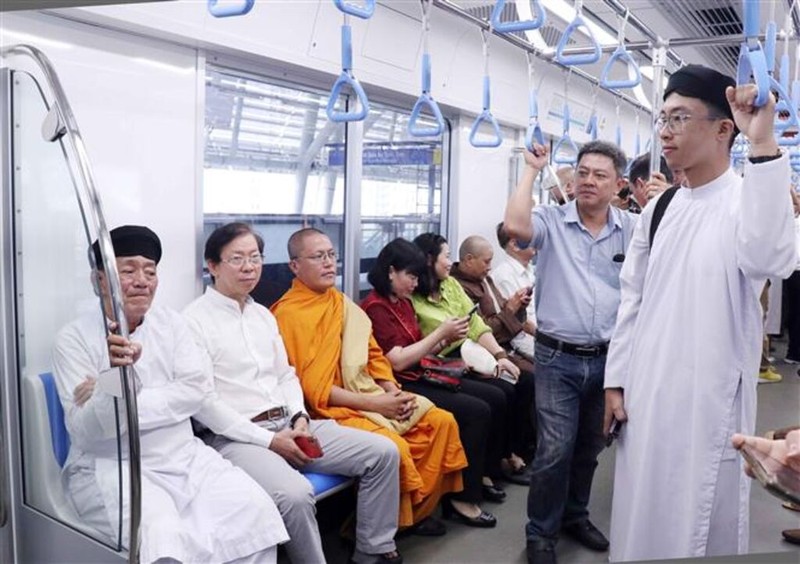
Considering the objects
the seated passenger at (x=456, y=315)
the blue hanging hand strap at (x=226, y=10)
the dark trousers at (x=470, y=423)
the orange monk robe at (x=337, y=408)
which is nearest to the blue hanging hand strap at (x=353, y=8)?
the blue hanging hand strap at (x=226, y=10)

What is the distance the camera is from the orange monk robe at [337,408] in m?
2.95

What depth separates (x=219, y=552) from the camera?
2.12 metres

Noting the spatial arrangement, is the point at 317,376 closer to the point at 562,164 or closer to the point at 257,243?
the point at 257,243

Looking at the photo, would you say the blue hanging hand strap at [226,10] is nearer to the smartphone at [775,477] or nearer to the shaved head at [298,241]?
the shaved head at [298,241]

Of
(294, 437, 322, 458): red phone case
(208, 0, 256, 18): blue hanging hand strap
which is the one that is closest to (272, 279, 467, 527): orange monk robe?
(294, 437, 322, 458): red phone case

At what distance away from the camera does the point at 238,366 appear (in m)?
2.70

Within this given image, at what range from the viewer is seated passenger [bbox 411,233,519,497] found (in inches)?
140

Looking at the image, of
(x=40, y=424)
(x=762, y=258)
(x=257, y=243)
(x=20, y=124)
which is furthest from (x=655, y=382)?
(x=20, y=124)

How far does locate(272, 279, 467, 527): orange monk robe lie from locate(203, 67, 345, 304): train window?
0.59 metres

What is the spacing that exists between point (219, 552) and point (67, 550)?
1.44 feet

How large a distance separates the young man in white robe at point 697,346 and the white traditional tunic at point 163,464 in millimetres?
1167

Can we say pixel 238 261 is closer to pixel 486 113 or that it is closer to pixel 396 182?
pixel 486 113

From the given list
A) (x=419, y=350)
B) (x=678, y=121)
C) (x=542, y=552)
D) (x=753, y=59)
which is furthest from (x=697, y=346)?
(x=419, y=350)

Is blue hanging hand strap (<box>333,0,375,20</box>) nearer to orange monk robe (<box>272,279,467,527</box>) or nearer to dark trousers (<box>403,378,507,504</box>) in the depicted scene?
orange monk robe (<box>272,279,467,527</box>)
